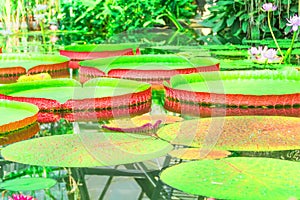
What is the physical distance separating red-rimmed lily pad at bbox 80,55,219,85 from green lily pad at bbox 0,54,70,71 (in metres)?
0.38

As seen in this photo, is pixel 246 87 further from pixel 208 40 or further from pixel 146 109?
pixel 208 40

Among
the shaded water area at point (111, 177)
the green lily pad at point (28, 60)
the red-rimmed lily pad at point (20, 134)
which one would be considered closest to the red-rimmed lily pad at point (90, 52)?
→ the green lily pad at point (28, 60)

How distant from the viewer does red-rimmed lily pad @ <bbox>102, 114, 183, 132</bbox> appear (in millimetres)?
2611

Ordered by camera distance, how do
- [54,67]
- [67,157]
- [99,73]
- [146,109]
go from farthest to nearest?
1. [54,67]
2. [99,73]
3. [146,109]
4. [67,157]

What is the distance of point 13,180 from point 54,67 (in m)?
2.54

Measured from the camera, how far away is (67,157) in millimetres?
2168

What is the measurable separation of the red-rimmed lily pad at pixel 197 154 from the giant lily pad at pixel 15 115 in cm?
71

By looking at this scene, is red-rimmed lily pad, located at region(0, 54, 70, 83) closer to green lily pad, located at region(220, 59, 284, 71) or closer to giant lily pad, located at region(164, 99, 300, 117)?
green lily pad, located at region(220, 59, 284, 71)

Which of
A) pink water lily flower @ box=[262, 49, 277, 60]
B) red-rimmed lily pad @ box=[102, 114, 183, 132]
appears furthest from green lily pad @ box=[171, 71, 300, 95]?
pink water lily flower @ box=[262, 49, 277, 60]

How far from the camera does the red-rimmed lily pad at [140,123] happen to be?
8.57ft

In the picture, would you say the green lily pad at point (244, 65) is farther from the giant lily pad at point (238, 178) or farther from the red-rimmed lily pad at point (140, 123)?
the giant lily pad at point (238, 178)

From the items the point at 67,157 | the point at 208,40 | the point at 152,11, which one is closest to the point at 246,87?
the point at 67,157

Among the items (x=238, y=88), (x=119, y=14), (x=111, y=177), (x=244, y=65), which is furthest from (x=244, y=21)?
(x=111, y=177)

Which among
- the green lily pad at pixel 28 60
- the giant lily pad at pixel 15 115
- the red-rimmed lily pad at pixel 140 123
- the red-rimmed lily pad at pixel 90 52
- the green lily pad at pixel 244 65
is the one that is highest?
the giant lily pad at pixel 15 115
